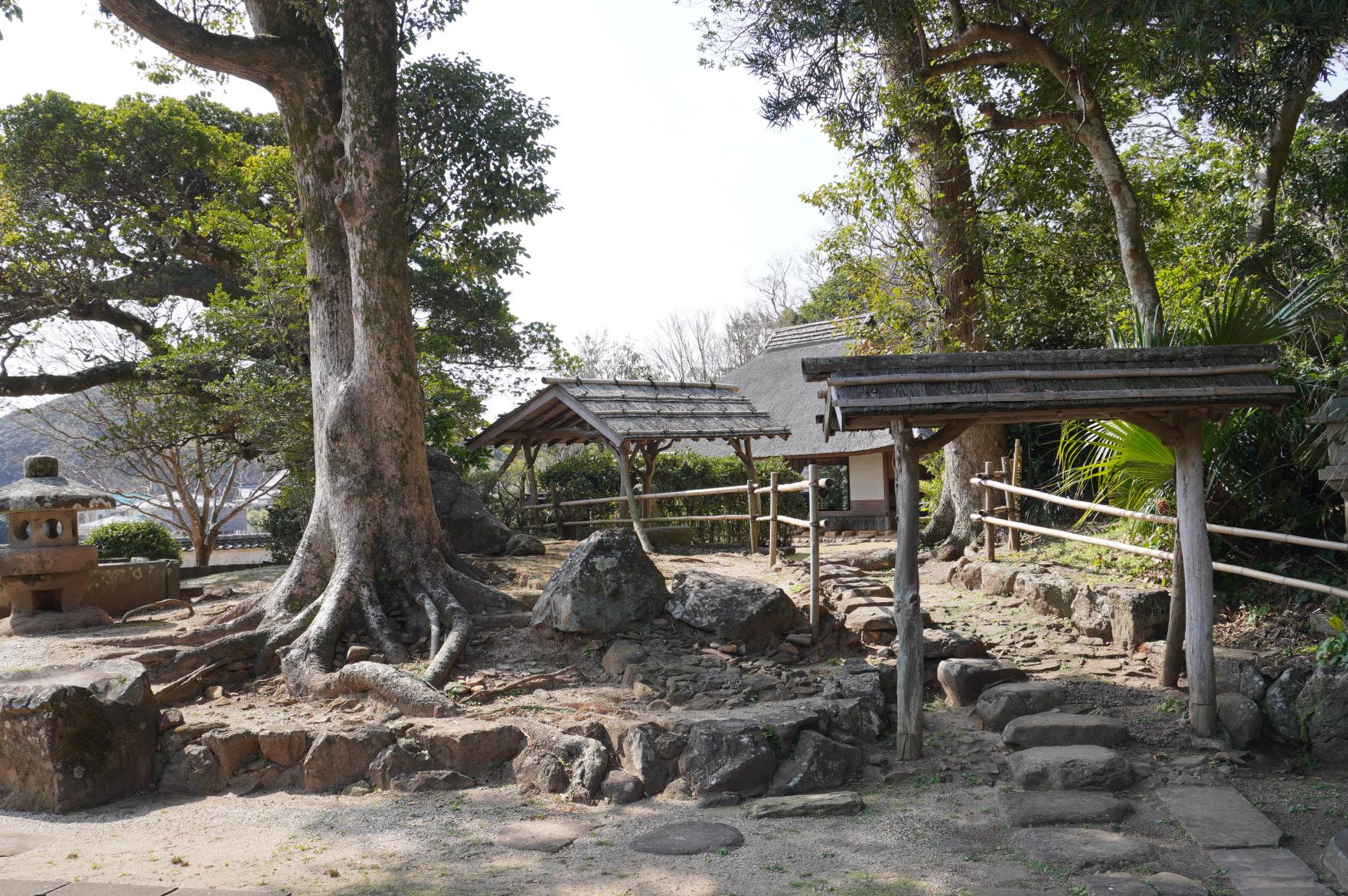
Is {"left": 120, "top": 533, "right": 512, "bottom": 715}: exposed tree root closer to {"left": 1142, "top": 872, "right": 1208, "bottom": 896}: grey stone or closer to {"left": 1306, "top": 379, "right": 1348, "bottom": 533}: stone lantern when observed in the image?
{"left": 1142, "top": 872, "right": 1208, "bottom": 896}: grey stone

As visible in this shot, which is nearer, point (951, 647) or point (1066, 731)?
point (1066, 731)

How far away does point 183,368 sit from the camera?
13.3 m

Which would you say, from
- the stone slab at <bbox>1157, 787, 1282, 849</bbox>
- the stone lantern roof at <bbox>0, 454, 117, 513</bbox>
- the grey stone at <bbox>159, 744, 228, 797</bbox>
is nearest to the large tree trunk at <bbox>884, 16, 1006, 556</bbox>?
the stone slab at <bbox>1157, 787, 1282, 849</bbox>

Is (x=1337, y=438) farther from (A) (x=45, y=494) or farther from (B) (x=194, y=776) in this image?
(A) (x=45, y=494)

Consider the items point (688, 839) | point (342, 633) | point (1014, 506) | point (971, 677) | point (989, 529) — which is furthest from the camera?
point (1014, 506)

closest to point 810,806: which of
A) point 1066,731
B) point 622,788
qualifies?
point 622,788

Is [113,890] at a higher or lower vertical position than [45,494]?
lower

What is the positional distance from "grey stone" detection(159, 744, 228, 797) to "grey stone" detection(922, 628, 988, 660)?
16.5 ft

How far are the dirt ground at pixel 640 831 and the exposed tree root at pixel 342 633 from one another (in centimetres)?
34

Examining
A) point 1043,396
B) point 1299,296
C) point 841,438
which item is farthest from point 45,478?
point 841,438

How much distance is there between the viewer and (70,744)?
5734 mm

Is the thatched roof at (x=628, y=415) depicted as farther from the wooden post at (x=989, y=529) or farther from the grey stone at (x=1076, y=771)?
the grey stone at (x=1076, y=771)

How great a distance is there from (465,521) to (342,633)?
4646 millimetres

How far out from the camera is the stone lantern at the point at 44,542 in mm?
9531
